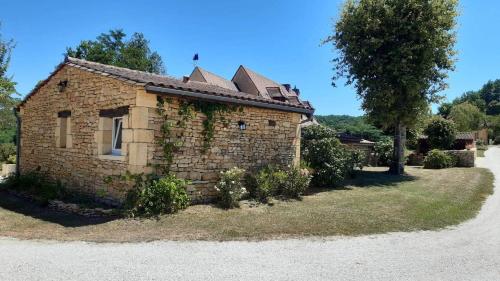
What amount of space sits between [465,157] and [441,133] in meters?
6.18

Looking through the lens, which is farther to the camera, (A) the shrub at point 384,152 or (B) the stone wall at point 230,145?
(A) the shrub at point 384,152

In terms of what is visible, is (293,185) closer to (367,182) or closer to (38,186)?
(367,182)

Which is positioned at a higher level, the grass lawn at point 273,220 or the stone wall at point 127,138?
the stone wall at point 127,138

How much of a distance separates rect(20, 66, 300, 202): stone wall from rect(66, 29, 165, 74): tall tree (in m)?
26.3

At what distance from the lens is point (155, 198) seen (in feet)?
26.7

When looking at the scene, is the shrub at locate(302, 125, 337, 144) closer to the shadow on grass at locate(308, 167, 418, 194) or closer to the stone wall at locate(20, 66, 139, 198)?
the shadow on grass at locate(308, 167, 418, 194)

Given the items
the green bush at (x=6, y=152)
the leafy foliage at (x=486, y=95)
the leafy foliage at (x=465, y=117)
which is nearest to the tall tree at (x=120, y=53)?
the green bush at (x=6, y=152)

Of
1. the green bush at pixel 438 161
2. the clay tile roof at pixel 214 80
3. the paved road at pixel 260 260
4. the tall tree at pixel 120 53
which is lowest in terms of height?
the paved road at pixel 260 260

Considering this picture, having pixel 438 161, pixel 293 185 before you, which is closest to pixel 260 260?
pixel 293 185

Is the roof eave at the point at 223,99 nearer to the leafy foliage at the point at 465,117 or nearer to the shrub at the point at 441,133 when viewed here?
the shrub at the point at 441,133

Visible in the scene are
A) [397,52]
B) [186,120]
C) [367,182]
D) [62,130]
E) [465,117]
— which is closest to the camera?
[186,120]

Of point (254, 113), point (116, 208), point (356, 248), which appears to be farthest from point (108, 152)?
point (356, 248)

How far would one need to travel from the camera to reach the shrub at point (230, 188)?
9.30 m

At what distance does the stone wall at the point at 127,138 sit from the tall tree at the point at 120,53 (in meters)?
26.3
